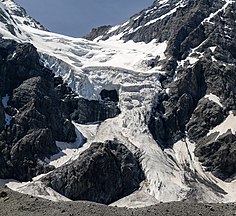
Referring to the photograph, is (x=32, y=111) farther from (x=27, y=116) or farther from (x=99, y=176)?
(x=99, y=176)

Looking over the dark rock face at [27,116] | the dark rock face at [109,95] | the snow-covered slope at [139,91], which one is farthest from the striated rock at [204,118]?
the dark rock face at [27,116]

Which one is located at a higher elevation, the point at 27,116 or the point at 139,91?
the point at 139,91

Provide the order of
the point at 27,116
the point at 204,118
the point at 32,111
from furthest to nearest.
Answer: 1. the point at 204,118
2. the point at 32,111
3. the point at 27,116

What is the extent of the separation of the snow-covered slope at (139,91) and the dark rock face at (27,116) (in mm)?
4319

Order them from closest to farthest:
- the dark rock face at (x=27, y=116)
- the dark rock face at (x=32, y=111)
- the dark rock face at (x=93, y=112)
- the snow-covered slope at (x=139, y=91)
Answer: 1. the snow-covered slope at (x=139, y=91)
2. the dark rock face at (x=27, y=116)
3. the dark rock face at (x=32, y=111)
4. the dark rock face at (x=93, y=112)

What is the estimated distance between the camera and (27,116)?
123250 millimetres

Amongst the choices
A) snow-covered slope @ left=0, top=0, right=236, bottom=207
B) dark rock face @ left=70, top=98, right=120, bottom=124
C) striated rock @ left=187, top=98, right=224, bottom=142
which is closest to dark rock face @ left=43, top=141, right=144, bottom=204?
snow-covered slope @ left=0, top=0, right=236, bottom=207

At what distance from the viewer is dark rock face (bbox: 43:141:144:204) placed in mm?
102438

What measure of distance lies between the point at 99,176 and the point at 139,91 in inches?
1620

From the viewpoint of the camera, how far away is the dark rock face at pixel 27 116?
11306 cm

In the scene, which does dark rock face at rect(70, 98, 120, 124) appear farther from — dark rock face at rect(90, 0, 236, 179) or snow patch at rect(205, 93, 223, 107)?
snow patch at rect(205, 93, 223, 107)

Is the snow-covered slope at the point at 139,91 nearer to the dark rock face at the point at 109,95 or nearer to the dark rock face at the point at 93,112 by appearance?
the dark rock face at the point at 109,95

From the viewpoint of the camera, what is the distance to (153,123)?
13350 cm

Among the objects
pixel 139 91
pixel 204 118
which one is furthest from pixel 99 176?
pixel 204 118
